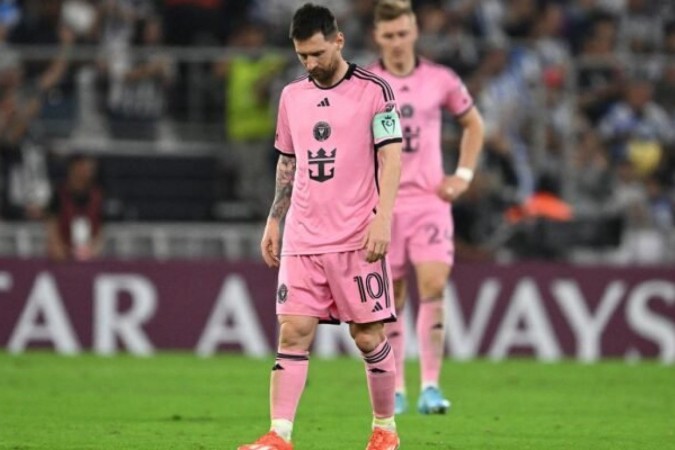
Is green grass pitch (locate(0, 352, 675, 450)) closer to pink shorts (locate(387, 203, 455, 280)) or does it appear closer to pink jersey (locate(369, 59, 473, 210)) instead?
pink shorts (locate(387, 203, 455, 280))

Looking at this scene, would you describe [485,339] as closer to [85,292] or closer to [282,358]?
[85,292]

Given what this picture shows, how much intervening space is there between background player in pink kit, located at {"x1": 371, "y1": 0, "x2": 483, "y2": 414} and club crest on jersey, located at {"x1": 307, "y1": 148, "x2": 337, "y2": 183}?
10.3ft

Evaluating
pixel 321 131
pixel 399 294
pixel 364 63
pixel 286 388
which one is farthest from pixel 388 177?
pixel 364 63

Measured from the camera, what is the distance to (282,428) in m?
8.83

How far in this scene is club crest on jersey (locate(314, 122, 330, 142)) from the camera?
9133 mm

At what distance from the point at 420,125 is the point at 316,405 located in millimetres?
2382

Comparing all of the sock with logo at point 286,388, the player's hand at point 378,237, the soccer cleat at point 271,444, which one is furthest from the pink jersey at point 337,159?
the soccer cleat at point 271,444

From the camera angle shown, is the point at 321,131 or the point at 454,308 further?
the point at 454,308

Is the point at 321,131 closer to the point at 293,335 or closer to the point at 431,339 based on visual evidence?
the point at 293,335

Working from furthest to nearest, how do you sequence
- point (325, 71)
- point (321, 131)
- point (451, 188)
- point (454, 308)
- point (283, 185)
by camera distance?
1. point (454, 308)
2. point (451, 188)
3. point (283, 185)
4. point (321, 131)
5. point (325, 71)

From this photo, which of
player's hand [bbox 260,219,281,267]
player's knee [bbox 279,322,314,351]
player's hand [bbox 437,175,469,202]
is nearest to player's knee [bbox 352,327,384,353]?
player's knee [bbox 279,322,314,351]

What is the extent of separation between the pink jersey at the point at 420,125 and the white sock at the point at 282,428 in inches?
152

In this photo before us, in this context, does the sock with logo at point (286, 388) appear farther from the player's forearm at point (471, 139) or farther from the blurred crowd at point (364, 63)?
the blurred crowd at point (364, 63)

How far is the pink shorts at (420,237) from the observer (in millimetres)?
12383
